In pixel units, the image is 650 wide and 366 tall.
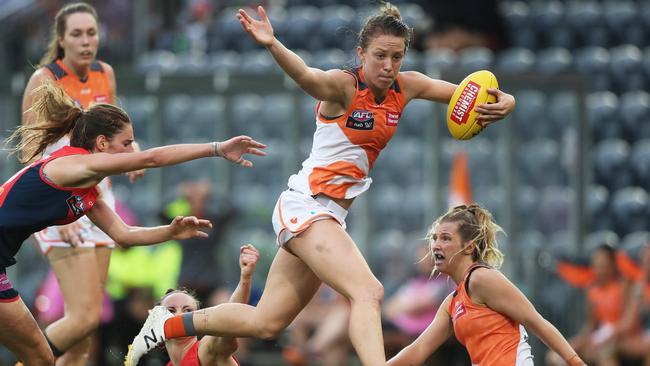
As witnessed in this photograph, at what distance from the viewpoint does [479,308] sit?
269 inches

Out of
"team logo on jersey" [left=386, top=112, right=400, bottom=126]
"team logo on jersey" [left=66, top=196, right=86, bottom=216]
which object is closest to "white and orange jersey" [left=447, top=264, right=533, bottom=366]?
"team logo on jersey" [left=386, top=112, right=400, bottom=126]

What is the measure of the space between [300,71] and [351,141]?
20.5 inches

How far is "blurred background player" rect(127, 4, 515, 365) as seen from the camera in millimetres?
6555

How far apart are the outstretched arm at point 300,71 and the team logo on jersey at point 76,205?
50.1 inches

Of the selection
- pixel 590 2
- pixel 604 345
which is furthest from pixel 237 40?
pixel 604 345

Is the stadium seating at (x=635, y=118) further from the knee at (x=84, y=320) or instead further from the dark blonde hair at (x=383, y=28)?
the knee at (x=84, y=320)

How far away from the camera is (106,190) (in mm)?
8008

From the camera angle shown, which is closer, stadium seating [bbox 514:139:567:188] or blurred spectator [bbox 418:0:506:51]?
stadium seating [bbox 514:139:567:188]

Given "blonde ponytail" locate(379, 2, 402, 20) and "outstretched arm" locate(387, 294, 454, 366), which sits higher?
"blonde ponytail" locate(379, 2, 402, 20)

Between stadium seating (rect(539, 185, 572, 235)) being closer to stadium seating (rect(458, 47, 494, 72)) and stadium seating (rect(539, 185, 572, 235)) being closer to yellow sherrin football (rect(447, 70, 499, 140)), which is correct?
stadium seating (rect(458, 47, 494, 72))

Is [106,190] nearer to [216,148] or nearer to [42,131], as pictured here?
[42,131]

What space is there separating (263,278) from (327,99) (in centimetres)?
576

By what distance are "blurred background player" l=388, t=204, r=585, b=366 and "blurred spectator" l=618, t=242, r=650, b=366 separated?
440 centimetres

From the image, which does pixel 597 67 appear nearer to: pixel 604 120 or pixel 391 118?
pixel 604 120
